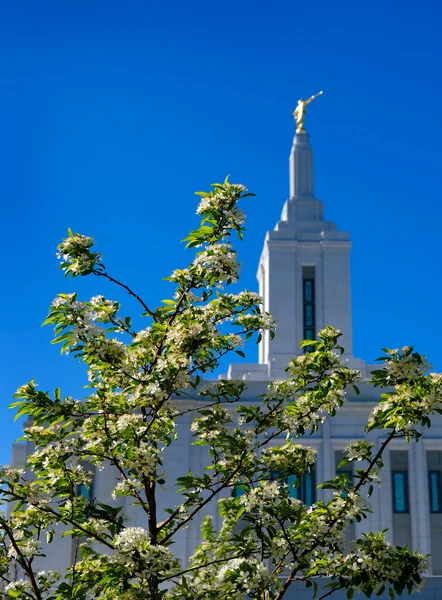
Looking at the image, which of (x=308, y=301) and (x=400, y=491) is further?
(x=308, y=301)

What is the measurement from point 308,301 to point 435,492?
1254 centimetres

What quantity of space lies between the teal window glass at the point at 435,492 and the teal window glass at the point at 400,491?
3.79 feet

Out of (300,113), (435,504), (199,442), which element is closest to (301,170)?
(300,113)

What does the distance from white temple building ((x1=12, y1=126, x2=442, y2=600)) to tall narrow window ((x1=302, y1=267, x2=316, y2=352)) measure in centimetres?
5

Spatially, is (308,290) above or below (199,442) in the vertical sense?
above

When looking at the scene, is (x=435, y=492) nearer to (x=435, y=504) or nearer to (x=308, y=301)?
(x=435, y=504)

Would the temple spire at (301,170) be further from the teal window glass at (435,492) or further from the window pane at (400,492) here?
the teal window glass at (435,492)

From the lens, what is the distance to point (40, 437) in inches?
406

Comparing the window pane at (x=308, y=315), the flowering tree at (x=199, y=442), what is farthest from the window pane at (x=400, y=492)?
the flowering tree at (x=199, y=442)

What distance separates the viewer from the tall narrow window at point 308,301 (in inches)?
1786

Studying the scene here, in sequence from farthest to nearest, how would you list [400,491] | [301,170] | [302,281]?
[301,170] < [302,281] < [400,491]

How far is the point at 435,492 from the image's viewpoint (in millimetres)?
38438

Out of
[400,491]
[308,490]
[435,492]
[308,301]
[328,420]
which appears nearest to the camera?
[308,490]

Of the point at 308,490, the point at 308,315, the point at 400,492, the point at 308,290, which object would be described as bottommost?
the point at 308,490
